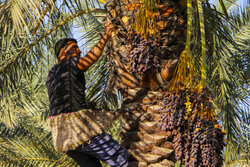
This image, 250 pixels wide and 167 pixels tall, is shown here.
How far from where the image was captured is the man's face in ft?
9.35

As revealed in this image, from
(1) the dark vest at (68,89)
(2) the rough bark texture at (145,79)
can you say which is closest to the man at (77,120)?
(1) the dark vest at (68,89)

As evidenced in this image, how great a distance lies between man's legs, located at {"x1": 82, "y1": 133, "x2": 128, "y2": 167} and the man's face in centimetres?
72

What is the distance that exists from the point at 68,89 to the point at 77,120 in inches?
10.0

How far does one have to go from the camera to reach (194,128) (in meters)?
A: 2.11

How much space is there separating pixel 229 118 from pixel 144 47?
1.26m

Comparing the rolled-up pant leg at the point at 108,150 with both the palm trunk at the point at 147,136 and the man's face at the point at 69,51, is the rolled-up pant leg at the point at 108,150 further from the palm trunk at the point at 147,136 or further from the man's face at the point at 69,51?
the man's face at the point at 69,51

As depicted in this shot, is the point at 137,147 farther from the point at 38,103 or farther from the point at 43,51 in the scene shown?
the point at 38,103

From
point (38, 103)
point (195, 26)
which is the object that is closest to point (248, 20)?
point (195, 26)

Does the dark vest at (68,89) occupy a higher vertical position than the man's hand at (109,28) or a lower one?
lower

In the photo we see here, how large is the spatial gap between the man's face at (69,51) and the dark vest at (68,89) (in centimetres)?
16

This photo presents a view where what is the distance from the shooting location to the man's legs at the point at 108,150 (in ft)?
8.02

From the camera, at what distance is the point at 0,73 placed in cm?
298

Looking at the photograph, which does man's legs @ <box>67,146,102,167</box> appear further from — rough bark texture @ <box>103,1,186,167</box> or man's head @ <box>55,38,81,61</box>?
man's head @ <box>55,38,81,61</box>

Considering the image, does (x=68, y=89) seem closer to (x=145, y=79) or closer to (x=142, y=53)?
(x=145, y=79)
